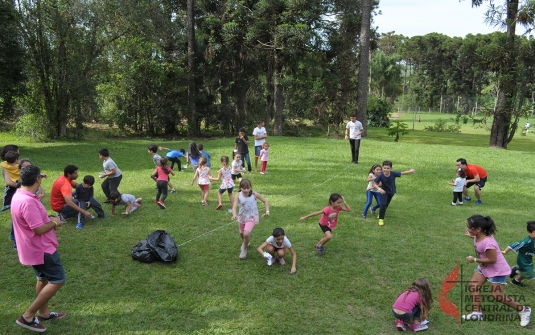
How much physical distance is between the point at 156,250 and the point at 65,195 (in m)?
1.95

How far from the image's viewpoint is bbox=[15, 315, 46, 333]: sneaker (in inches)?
160

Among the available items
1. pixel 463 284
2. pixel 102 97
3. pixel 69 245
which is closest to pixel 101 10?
pixel 102 97

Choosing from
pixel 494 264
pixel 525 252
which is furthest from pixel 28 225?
pixel 525 252

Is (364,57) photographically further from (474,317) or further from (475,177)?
(474,317)

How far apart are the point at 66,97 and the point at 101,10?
6.06 m

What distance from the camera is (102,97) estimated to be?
24.6 meters

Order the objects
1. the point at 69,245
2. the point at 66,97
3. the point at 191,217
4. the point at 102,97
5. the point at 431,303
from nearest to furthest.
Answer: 1. the point at 431,303
2. the point at 69,245
3. the point at 191,217
4. the point at 66,97
5. the point at 102,97

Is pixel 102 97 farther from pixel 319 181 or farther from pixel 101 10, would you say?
pixel 319 181

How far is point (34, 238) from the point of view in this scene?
3.90 m

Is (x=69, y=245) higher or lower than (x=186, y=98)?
lower

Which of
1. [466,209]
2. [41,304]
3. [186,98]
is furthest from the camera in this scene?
[186,98]

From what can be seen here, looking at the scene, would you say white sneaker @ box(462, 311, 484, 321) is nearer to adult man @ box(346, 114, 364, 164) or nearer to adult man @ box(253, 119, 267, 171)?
adult man @ box(346, 114, 364, 164)

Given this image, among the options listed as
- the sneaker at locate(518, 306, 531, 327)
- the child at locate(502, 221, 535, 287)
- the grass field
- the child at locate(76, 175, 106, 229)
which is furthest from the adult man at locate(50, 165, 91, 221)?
the child at locate(502, 221, 535, 287)

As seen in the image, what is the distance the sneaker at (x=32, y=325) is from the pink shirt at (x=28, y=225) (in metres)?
0.72
